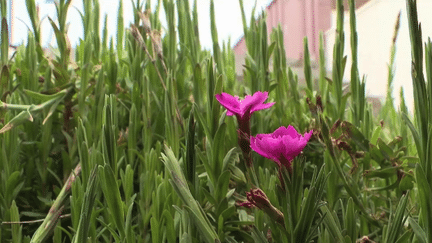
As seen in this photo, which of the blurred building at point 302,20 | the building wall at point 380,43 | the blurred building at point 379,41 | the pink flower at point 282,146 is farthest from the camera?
the blurred building at point 302,20

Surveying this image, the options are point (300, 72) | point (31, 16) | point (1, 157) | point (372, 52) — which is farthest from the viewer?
point (372, 52)

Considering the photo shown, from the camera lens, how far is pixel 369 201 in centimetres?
59

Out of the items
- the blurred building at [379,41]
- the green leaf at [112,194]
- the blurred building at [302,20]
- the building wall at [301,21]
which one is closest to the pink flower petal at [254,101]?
the green leaf at [112,194]

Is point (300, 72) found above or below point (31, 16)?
above

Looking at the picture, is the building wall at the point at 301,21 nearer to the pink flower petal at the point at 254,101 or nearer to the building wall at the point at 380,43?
the building wall at the point at 380,43

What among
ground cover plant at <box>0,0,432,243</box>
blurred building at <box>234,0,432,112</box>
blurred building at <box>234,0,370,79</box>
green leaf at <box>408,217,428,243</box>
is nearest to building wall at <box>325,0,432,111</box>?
blurred building at <box>234,0,432,112</box>

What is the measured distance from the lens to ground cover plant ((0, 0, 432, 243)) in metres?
0.32

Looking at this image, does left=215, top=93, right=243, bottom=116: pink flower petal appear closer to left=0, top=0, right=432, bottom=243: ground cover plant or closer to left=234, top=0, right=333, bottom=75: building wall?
left=0, top=0, right=432, bottom=243: ground cover plant

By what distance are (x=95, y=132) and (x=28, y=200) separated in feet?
0.52

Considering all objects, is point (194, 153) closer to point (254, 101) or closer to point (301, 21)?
point (254, 101)

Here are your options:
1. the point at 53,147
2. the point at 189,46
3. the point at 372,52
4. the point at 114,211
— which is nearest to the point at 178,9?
the point at 189,46

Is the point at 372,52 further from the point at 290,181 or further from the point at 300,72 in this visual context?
the point at 290,181

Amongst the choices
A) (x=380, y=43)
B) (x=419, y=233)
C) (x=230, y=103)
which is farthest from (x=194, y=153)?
(x=380, y=43)

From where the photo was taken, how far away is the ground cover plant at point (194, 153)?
319 millimetres
